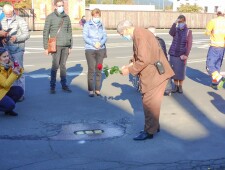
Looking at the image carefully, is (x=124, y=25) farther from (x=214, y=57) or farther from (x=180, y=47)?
(x=214, y=57)

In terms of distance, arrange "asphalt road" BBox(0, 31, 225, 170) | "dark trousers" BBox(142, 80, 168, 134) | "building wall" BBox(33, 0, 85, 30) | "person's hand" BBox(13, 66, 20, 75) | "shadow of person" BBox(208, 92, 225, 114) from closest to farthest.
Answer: "asphalt road" BBox(0, 31, 225, 170) → "dark trousers" BBox(142, 80, 168, 134) → "person's hand" BBox(13, 66, 20, 75) → "shadow of person" BBox(208, 92, 225, 114) → "building wall" BBox(33, 0, 85, 30)

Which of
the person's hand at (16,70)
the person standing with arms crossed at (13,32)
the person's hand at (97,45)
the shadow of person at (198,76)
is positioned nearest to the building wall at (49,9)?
the shadow of person at (198,76)

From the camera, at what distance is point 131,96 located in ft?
31.3

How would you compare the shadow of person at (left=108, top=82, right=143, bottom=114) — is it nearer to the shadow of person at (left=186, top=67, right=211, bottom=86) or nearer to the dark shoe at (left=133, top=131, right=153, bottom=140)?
the dark shoe at (left=133, top=131, right=153, bottom=140)

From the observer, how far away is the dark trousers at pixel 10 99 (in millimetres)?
7629

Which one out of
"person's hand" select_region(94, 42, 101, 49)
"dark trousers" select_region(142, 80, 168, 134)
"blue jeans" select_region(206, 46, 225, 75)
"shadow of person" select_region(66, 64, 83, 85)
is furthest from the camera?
"shadow of person" select_region(66, 64, 83, 85)

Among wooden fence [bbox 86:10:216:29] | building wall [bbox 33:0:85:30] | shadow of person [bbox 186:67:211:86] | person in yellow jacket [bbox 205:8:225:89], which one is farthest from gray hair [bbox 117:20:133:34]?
wooden fence [bbox 86:10:216:29]

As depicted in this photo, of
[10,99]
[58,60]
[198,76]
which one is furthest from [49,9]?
[10,99]

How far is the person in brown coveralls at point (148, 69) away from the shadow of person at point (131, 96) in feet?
5.53

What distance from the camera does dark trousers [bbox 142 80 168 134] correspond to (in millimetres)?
6359

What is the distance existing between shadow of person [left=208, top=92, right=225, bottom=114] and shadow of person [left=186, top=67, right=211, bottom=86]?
4.80 feet

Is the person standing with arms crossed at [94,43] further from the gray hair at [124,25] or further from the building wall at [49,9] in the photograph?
the building wall at [49,9]

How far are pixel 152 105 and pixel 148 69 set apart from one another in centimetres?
57

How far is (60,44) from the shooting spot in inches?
370
